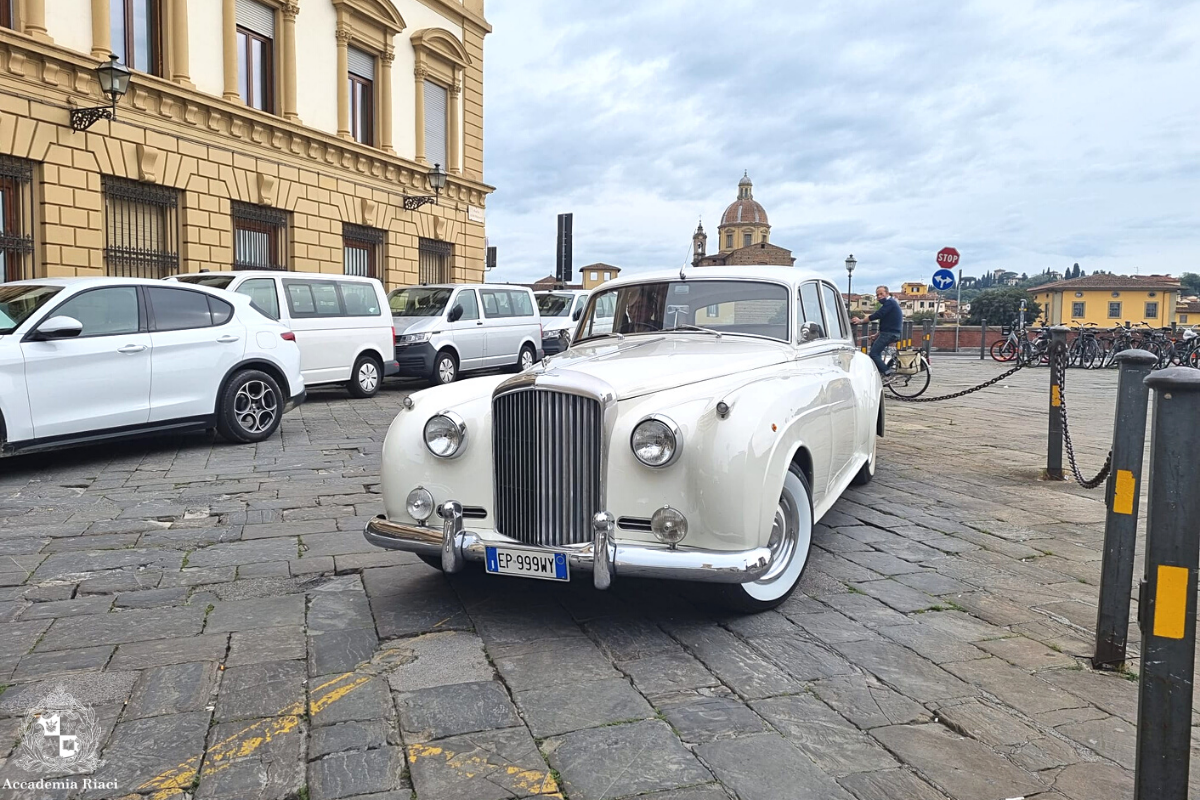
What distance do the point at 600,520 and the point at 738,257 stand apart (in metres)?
86.6

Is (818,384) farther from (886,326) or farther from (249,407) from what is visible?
(886,326)

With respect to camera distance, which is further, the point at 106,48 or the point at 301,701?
the point at 106,48

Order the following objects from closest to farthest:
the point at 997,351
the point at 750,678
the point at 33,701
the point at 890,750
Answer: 1. the point at 890,750
2. the point at 33,701
3. the point at 750,678
4. the point at 997,351

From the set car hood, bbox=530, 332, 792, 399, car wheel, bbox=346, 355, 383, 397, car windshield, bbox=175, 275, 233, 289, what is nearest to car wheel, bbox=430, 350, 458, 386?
car wheel, bbox=346, 355, 383, 397

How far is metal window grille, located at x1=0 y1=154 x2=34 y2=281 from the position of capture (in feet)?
42.7

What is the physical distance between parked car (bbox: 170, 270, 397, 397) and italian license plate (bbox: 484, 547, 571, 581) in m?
8.80

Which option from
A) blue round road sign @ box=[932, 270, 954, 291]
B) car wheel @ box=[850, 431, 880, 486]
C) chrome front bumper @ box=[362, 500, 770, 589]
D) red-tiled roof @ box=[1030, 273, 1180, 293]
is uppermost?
red-tiled roof @ box=[1030, 273, 1180, 293]

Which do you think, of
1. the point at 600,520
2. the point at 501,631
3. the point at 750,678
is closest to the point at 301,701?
the point at 501,631

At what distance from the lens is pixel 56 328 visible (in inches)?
262

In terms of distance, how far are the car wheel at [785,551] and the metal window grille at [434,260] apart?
19.3 m

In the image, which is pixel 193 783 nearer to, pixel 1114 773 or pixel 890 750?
pixel 890 750

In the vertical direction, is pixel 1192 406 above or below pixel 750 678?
above

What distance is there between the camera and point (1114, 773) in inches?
101

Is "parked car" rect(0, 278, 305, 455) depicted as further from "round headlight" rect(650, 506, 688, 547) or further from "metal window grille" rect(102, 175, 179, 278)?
"metal window grille" rect(102, 175, 179, 278)
